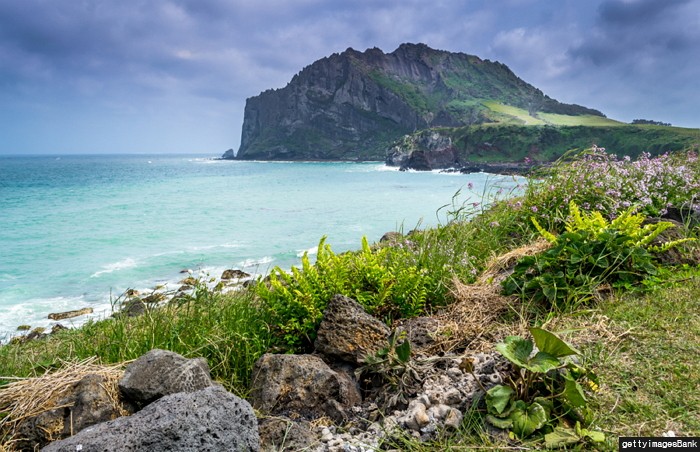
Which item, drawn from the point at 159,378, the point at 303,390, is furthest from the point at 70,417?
the point at 303,390

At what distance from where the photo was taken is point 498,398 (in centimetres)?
Answer: 239

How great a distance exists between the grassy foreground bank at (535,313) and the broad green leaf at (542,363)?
1.14ft

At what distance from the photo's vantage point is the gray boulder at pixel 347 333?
331 cm

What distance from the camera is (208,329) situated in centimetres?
387

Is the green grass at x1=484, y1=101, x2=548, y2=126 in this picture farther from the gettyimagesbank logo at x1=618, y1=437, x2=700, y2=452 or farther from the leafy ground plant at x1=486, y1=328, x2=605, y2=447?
the gettyimagesbank logo at x1=618, y1=437, x2=700, y2=452

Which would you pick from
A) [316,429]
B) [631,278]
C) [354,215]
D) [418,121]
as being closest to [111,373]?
[316,429]

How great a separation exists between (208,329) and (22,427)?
4.76ft

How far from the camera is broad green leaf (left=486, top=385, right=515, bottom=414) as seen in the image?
93.2 inches

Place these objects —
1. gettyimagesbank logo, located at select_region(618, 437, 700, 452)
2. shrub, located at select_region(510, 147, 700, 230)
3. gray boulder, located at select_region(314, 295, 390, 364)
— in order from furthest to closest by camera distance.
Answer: shrub, located at select_region(510, 147, 700, 230), gray boulder, located at select_region(314, 295, 390, 364), gettyimagesbank logo, located at select_region(618, 437, 700, 452)

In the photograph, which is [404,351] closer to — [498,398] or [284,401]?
[498,398]

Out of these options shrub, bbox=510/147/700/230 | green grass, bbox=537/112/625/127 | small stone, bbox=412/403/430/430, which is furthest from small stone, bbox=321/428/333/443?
green grass, bbox=537/112/625/127

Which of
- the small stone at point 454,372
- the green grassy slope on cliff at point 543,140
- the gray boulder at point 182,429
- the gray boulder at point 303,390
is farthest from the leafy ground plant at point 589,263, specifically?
the green grassy slope on cliff at point 543,140

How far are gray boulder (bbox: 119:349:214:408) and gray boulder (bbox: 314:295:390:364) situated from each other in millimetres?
953

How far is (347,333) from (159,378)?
4.57 ft
